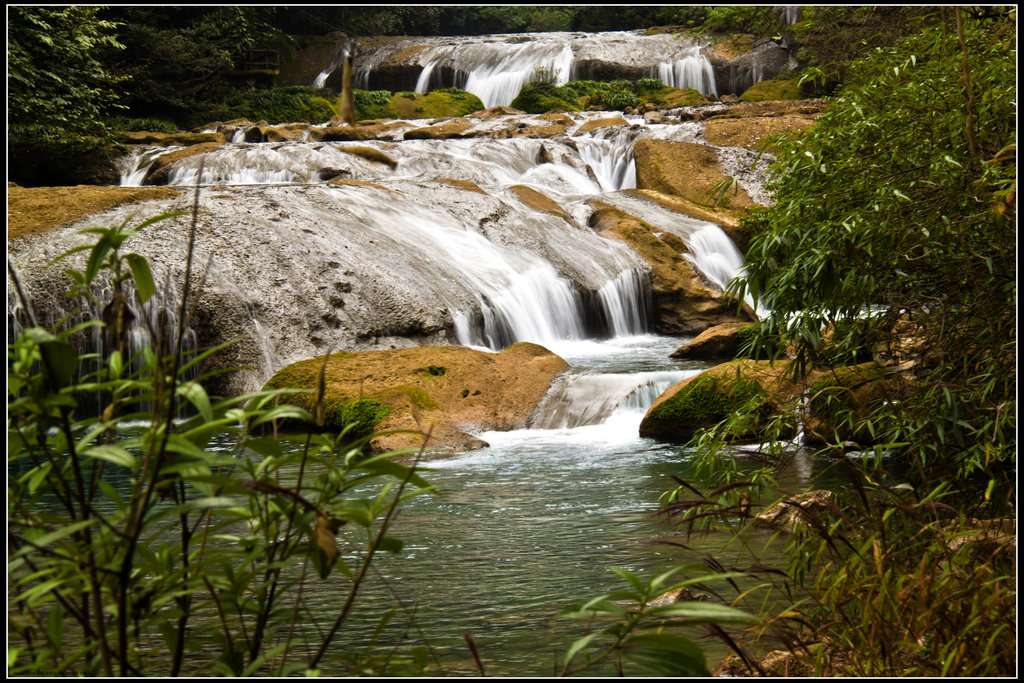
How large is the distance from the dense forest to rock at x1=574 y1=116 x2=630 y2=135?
17.6 metres

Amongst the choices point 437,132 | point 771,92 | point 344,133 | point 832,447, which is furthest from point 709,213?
point 832,447

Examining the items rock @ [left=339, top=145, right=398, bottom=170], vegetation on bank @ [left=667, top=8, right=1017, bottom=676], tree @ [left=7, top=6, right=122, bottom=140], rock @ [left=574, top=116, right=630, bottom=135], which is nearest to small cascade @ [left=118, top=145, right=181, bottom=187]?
tree @ [left=7, top=6, right=122, bottom=140]

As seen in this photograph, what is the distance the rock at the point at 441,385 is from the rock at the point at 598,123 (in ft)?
51.1

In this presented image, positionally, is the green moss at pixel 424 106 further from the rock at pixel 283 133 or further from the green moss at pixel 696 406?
the green moss at pixel 696 406

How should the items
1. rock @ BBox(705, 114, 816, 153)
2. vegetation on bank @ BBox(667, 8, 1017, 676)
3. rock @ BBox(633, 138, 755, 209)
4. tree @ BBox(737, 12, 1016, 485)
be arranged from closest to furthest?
vegetation on bank @ BBox(667, 8, 1017, 676), tree @ BBox(737, 12, 1016, 485), rock @ BBox(633, 138, 755, 209), rock @ BBox(705, 114, 816, 153)

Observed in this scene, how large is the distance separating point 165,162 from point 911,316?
713 inches

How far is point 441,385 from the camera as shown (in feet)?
30.0

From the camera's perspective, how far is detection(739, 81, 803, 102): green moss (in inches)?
1124

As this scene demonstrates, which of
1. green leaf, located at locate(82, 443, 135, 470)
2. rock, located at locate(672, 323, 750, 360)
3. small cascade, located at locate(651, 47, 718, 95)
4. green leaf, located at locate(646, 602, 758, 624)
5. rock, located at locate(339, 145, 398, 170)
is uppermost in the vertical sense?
small cascade, located at locate(651, 47, 718, 95)

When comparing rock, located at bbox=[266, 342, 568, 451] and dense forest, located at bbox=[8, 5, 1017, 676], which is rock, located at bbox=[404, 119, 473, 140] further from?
dense forest, located at bbox=[8, 5, 1017, 676]

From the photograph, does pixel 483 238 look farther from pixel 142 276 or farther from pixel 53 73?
pixel 142 276

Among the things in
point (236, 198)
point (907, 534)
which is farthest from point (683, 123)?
point (907, 534)

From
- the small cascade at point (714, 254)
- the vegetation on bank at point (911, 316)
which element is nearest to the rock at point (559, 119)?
the small cascade at point (714, 254)

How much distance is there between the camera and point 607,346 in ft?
43.0
